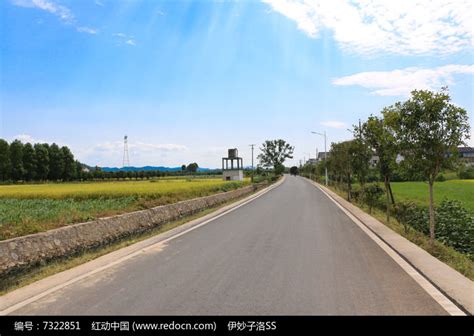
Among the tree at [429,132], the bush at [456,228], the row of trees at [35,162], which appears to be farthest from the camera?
the row of trees at [35,162]

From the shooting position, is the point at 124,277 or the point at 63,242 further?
the point at 63,242

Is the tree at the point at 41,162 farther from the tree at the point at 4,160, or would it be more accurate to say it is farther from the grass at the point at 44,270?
the grass at the point at 44,270

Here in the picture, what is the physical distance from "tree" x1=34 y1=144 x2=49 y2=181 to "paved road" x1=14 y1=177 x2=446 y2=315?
296 ft

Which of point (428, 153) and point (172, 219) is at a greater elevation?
point (428, 153)

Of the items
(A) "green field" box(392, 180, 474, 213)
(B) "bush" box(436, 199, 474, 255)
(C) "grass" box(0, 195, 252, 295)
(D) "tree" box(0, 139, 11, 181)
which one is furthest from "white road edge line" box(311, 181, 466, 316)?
(D) "tree" box(0, 139, 11, 181)

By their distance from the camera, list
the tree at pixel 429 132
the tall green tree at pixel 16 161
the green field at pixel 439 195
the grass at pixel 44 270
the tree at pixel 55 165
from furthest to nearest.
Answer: the tree at pixel 55 165
the tall green tree at pixel 16 161
the green field at pixel 439 195
the tree at pixel 429 132
the grass at pixel 44 270

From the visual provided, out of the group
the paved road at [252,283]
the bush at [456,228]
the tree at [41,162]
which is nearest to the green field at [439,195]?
the bush at [456,228]

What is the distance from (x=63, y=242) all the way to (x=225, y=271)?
429cm

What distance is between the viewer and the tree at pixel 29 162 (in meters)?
85.6

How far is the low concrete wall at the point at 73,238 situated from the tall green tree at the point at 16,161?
265 ft

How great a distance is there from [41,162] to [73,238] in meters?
90.1
